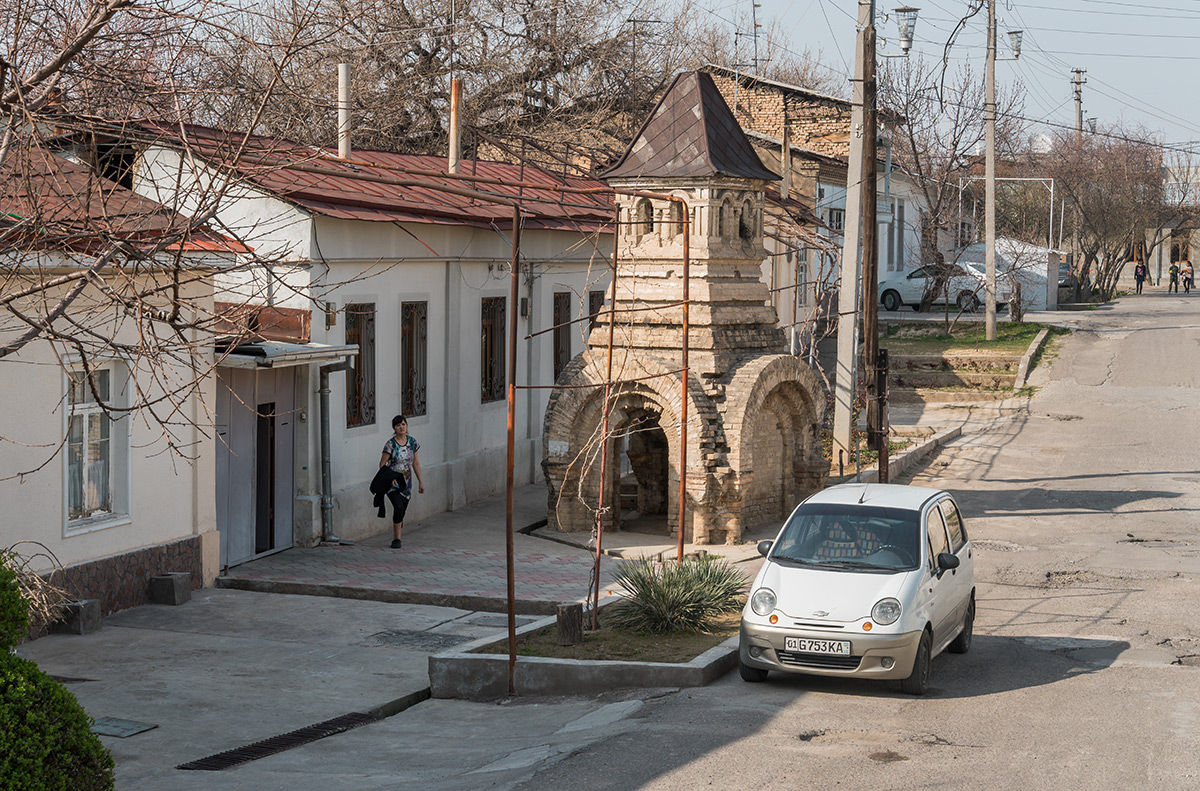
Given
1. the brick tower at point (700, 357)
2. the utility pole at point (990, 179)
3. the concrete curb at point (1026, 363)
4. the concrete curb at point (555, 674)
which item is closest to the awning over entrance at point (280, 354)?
the brick tower at point (700, 357)

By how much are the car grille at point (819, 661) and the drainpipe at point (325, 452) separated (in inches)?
339

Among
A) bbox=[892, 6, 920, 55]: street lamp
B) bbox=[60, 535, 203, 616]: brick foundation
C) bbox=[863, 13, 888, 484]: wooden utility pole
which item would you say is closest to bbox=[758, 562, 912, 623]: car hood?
bbox=[60, 535, 203, 616]: brick foundation

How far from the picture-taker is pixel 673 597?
1295 centimetres

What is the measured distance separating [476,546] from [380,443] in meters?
2.28

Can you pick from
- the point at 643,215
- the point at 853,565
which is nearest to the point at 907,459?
the point at 643,215

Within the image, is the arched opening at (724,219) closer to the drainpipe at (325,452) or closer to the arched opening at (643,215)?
the arched opening at (643,215)

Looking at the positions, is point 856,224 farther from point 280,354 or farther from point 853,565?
point 853,565

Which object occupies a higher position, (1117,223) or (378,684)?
(1117,223)

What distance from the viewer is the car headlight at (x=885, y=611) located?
421 inches

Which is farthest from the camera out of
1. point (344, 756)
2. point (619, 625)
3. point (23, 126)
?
point (619, 625)

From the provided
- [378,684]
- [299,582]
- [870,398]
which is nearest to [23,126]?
[378,684]

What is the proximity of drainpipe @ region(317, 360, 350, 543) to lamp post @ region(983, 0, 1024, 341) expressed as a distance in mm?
23859

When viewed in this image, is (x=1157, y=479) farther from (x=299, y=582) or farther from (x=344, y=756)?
(x=344, y=756)

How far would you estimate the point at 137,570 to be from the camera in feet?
47.7
